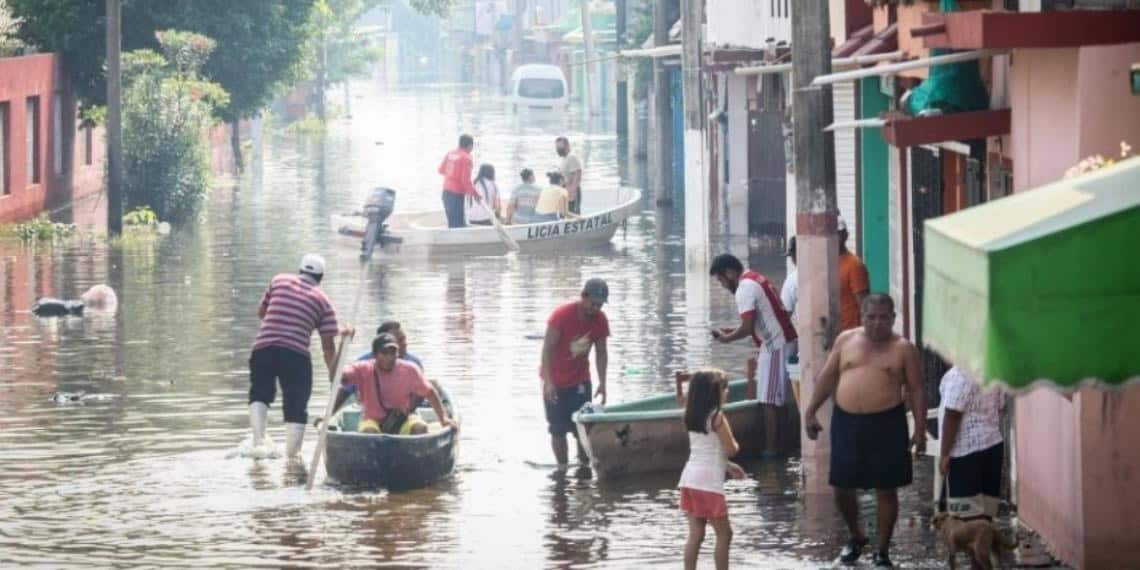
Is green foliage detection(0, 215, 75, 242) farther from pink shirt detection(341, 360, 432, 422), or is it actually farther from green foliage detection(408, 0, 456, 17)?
green foliage detection(408, 0, 456, 17)

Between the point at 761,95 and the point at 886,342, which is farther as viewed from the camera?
the point at 761,95

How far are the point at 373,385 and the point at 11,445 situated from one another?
10.3 ft

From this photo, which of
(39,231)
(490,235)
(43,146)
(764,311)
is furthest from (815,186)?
(43,146)

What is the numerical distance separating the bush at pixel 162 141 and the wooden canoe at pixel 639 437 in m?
23.7

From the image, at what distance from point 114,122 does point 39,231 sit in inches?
82.0

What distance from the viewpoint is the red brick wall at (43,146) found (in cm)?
3891

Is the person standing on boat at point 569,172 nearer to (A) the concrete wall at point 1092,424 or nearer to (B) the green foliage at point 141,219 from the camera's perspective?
(B) the green foliage at point 141,219

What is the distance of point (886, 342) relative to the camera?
41.5 ft

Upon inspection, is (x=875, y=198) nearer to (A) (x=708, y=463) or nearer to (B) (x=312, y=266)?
(B) (x=312, y=266)

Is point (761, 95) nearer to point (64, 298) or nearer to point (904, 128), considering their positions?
point (64, 298)

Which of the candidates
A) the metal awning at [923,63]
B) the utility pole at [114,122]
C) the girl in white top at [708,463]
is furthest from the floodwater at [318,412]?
the metal awning at [923,63]

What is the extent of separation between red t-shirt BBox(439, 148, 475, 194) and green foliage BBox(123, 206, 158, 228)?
6.12m

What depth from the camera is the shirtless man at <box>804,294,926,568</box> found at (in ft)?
41.3

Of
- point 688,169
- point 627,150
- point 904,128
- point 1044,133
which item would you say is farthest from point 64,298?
point 627,150
